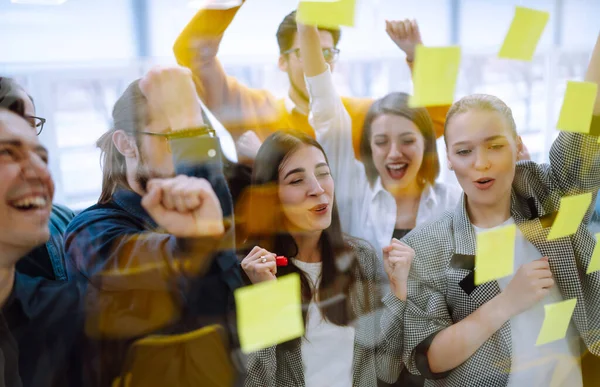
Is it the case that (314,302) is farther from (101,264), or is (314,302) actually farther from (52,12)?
(52,12)

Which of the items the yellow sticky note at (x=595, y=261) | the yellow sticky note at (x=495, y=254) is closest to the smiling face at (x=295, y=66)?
the yellow sticky note at (x=495, y=254)

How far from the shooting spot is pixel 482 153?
1164 millimetres

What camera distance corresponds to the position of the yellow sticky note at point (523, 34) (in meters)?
1.19

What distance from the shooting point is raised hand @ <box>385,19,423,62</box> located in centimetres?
109

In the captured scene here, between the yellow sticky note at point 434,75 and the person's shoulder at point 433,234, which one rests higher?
the yellow sticky note at point 434,75

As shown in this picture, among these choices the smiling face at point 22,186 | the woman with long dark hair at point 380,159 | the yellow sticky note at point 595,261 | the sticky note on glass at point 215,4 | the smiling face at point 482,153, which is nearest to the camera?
the smiling face at point 22,186

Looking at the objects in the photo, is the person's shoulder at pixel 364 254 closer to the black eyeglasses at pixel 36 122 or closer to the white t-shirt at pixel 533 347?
the white t-shirt at pixel 533 347

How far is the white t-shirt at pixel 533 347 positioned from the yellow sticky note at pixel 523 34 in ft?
1.20

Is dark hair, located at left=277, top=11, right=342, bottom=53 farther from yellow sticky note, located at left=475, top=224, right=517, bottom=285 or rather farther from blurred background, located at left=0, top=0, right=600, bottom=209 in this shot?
yellow sticky note, located at left=475, top=224, right=517, bottom=285

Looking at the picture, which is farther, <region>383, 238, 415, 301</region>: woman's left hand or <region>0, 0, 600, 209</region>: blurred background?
<region>383, 238, 415, 301</region>: woman's left hand

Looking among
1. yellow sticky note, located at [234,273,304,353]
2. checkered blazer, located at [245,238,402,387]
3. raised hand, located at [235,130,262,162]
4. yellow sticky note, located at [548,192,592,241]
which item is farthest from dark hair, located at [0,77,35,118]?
yellow sticky note, located at [548,192,592,241]

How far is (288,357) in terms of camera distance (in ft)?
3.43

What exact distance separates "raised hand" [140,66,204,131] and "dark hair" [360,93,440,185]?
0.34m

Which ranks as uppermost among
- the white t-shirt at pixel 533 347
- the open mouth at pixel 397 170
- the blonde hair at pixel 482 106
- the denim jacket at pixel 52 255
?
the blonde hair at pixel 482 106
